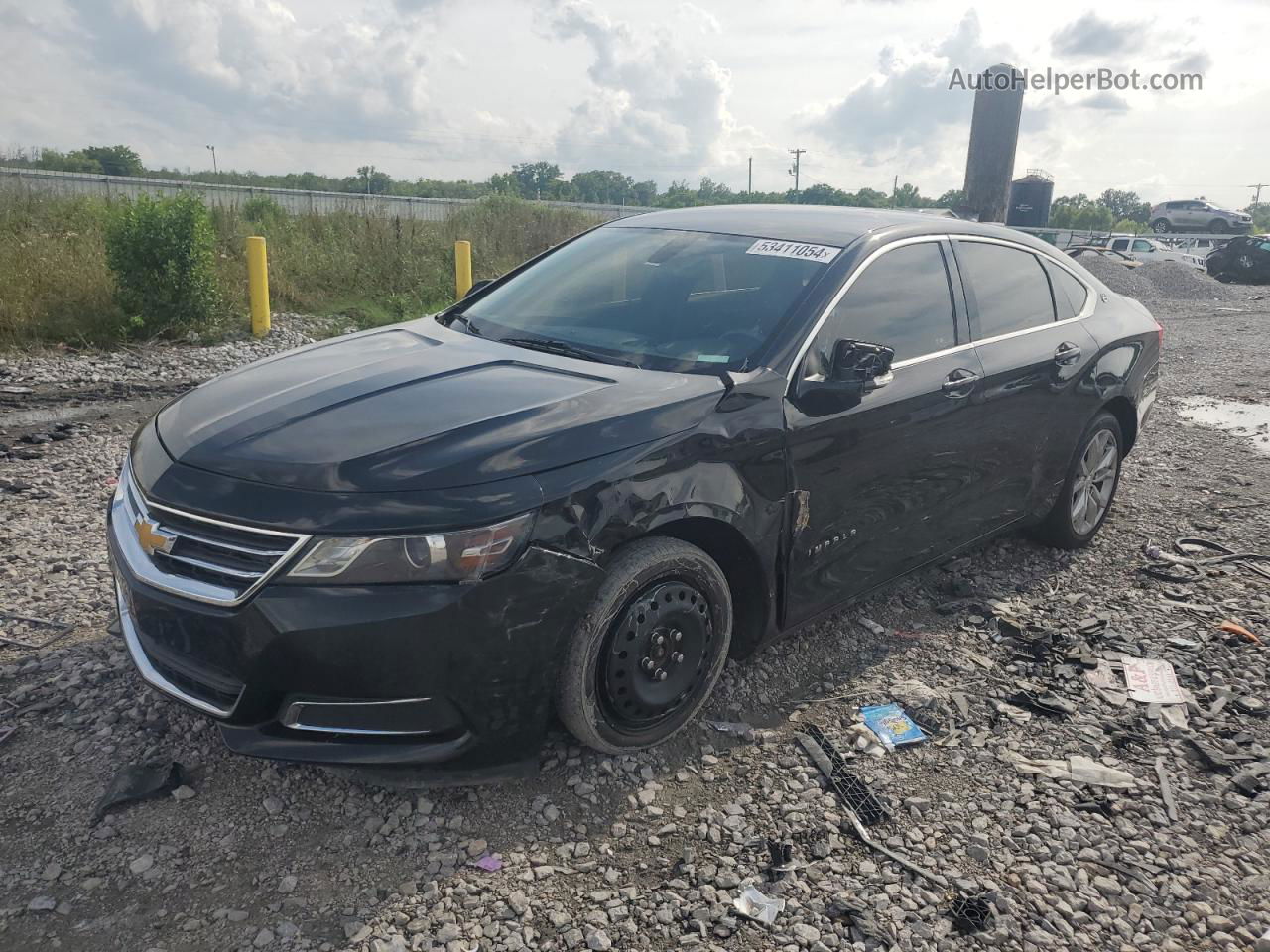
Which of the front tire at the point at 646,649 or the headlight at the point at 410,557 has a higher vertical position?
the headlight at the point at 410,557

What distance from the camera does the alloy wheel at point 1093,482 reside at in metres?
5.13

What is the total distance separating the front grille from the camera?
2557mm

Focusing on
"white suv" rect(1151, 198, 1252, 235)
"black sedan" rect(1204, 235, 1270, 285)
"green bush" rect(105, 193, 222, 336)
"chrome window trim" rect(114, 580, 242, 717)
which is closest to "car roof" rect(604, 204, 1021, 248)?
"chrome window trim" rect(114, 580, 242, 717)

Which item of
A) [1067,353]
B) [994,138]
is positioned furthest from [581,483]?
[994,138]

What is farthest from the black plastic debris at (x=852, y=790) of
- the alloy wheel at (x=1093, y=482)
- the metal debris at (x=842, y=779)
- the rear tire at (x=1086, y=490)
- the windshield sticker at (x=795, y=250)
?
the alloy wheel at (x=1093, y=482)

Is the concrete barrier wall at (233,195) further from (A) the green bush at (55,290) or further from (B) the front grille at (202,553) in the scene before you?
(B) the front grille at (202,553)

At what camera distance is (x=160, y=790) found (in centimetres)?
→ 295

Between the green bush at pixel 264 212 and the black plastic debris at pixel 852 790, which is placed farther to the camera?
the green bush at pixel 264 212

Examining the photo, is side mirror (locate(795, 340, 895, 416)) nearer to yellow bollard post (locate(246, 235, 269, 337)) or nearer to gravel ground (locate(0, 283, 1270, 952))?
gravel ground (locate(0, 283, 1270, 952))

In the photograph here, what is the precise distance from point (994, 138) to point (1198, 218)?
3027 cm

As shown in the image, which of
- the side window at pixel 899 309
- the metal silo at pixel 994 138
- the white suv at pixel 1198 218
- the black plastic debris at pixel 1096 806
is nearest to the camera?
the black plastic debris at pixel 1096 806

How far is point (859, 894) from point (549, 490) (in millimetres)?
1398

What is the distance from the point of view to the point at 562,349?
12.0 feet

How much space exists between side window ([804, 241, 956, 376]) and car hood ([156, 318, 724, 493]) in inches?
25.0
